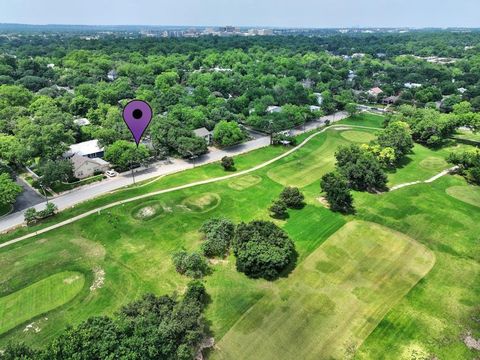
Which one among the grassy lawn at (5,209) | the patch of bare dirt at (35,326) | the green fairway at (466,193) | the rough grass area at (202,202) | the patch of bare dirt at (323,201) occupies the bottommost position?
the green fairway at (466,193)

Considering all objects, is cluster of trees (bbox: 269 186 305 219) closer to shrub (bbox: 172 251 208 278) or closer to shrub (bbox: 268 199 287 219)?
shrub (bbox: 268 199 287 219)

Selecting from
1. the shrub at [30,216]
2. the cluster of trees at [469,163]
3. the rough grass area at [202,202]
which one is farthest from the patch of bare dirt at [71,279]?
the cluster of trees at [469,163]

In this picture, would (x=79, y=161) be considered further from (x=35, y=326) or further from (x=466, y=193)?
(x=466, y=193)

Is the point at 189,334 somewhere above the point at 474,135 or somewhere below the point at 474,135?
above

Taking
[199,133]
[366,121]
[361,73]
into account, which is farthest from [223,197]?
[361,73]

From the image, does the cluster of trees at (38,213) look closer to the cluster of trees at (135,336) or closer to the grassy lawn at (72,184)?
the grassy lawn at (72,184)

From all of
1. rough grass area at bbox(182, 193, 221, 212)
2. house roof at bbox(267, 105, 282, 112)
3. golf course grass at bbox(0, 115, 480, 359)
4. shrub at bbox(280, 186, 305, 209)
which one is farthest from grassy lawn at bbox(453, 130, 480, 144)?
rough grass area at bbox(182, 193, 221, 212)

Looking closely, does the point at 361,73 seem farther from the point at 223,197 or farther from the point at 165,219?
the point at 165,219
